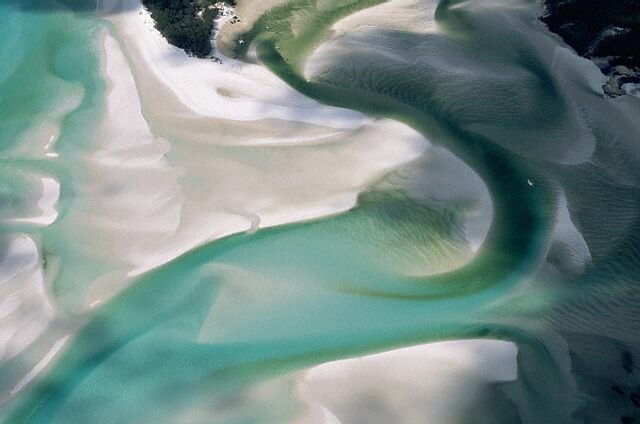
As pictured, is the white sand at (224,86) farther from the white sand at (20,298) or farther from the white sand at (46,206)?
the white sand at (20,298)

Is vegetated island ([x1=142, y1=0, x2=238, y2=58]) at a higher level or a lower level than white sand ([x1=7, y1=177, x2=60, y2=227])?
higher

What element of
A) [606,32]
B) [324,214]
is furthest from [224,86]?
[606,32]

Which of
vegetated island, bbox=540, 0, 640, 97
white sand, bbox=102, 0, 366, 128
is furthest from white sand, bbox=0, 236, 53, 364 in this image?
vegetated island, bbox=540, 0, 640, 97

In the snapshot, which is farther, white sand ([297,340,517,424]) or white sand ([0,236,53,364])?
white sand ([0,236,53,364])

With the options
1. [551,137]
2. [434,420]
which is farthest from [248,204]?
[551,137]

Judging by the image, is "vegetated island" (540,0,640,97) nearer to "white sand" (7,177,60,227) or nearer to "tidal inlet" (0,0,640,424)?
"tidal inlet" (0,0,640,424)

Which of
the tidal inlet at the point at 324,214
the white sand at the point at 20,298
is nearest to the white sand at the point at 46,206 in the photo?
the tidal inlet at the point at 324,214

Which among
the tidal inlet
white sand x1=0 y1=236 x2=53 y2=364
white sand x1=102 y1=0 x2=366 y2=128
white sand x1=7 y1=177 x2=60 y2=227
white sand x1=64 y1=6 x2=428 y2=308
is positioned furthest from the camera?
white sand x1=102 y1=0 x2=366 y2=128
